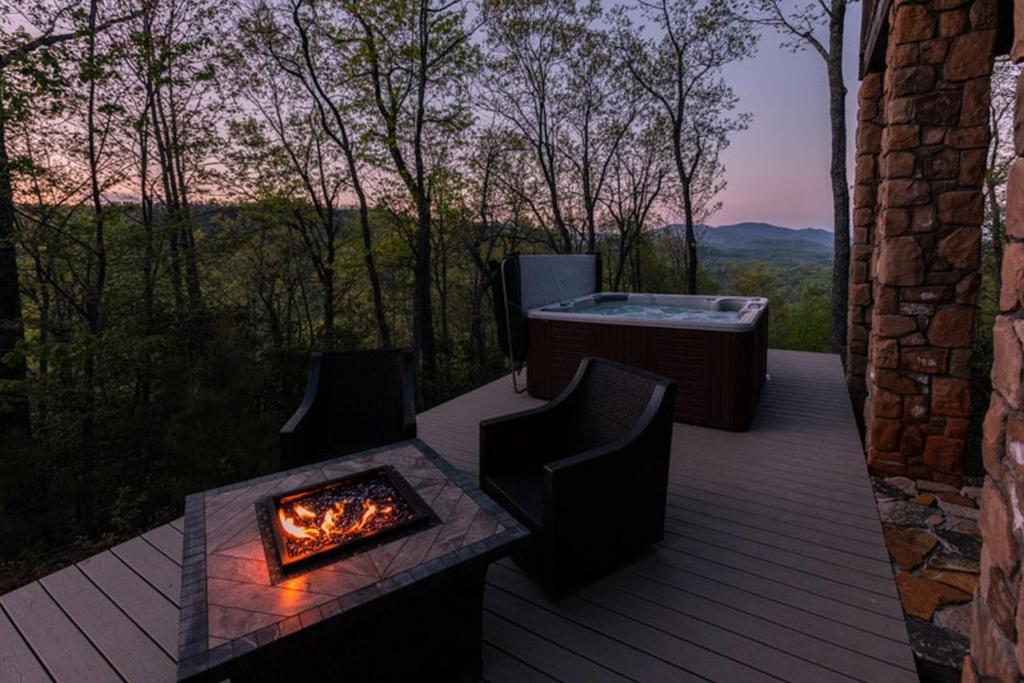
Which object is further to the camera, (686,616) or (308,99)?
(308,99)

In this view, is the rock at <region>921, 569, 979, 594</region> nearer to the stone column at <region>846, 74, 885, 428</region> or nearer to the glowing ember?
the glowing ember

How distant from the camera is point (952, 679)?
159cm

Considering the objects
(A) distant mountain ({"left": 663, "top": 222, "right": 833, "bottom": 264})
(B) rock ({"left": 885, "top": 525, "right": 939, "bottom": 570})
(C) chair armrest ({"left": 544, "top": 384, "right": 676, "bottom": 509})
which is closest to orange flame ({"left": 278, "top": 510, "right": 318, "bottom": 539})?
(C) chair armrest ({"left": 544, "top": 384, "right": 676, "bottom": 509})

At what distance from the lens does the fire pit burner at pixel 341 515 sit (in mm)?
1355

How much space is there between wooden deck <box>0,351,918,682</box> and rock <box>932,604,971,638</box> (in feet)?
0.58

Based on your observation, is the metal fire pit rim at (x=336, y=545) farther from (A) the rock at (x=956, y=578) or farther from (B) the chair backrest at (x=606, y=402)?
(A) the rock at (x=956, y=578)

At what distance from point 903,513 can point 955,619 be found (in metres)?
0.92

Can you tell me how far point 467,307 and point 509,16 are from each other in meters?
6.28

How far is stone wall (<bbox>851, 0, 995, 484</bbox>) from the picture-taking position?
106 inches

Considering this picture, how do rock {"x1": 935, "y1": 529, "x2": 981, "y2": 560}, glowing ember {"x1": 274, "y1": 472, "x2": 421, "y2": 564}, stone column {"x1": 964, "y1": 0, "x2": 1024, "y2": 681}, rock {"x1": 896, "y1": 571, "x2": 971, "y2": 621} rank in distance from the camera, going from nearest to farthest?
stone column {"x1": 964, "y1": 0, "x2": 1024, "y2": 681}, glowing ember {"x1": 274, "y1": 472, "x2": 421, "y2": 564}, rock {"x1": 896, "y1": 571, "x2": 971, "y2": 621}, rock {"x1": 935, "y1": 529, "x2": 981, "y2": 560}

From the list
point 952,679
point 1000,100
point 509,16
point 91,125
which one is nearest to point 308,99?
point 91,125

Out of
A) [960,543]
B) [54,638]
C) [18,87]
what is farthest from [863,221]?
[18,87]

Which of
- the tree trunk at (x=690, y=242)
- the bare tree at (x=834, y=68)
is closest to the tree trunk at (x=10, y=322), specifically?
the tree trunk at (x=690, y=242)

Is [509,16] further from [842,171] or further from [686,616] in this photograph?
[686,616]
